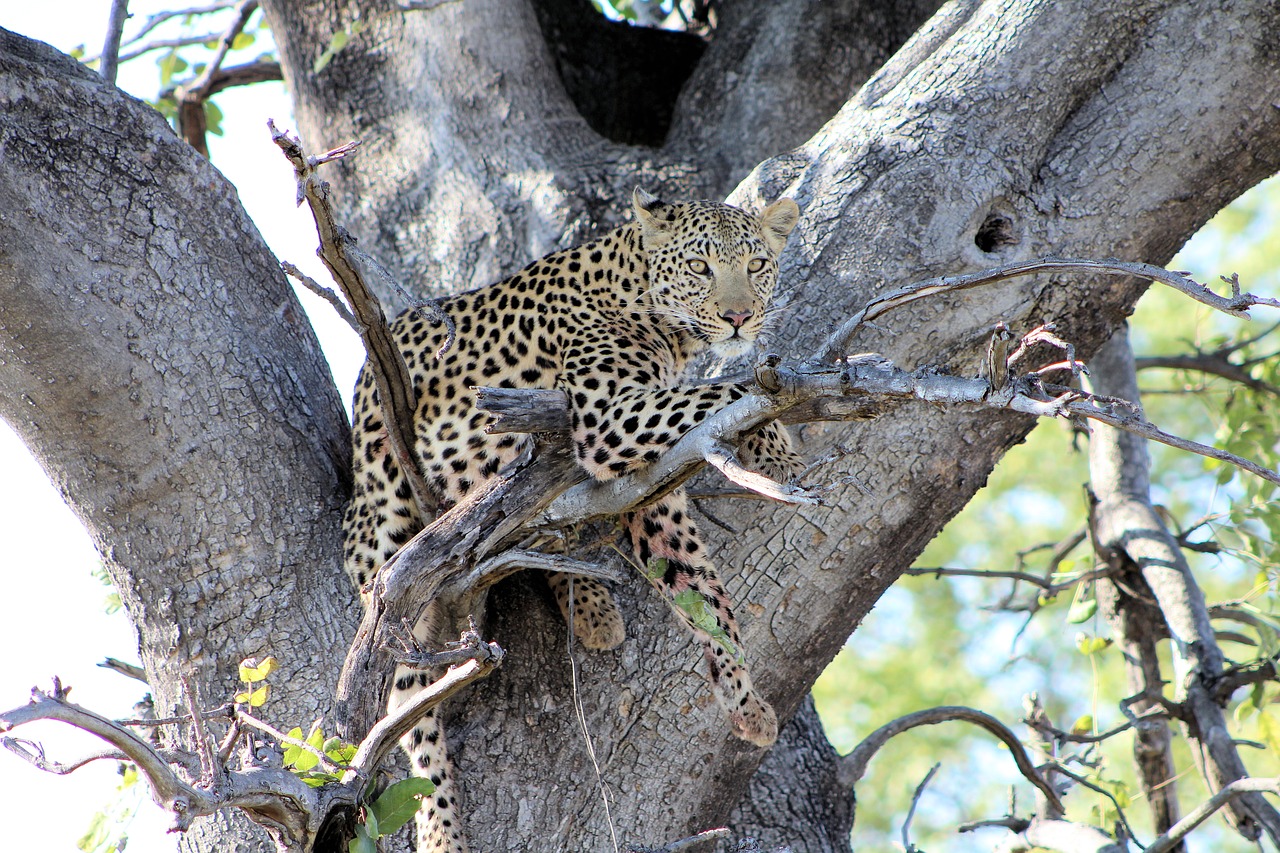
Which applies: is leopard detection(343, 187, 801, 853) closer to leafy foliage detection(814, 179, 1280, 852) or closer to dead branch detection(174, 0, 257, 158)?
dead branch detection(174, 0, 257, 158)

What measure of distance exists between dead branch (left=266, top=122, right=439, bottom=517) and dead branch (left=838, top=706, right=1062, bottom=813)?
230 centimetres

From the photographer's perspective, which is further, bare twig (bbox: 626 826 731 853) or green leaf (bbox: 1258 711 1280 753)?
green leaf (bbox: 1258 711 1280 753)

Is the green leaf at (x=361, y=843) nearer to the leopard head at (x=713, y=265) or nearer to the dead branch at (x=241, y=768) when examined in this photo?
the dead branch at (x=241, y=768)

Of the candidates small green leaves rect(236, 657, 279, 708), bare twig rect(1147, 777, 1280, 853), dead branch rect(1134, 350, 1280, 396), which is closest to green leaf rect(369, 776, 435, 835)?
small green leaves rect(236, 657, 279, 708)

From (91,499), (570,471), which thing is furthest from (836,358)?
(91,499)

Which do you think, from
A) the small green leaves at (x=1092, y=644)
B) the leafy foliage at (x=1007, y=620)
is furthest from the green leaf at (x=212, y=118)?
the leafy foliage at (x=1007, y=620)

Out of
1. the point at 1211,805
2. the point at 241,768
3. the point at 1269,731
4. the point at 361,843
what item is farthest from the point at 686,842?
the point at 1269,731

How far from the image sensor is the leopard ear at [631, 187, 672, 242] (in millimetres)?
5527

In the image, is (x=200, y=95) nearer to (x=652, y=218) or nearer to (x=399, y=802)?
(x=652, y=218)

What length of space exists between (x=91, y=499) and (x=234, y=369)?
671 millimetres

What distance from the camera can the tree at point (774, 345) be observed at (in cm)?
439

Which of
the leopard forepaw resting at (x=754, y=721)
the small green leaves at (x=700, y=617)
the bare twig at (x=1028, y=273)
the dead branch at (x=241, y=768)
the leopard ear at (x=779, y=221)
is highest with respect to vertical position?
the leopard ear at (x=779, y=221)

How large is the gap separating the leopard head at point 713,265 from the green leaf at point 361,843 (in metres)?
2.77

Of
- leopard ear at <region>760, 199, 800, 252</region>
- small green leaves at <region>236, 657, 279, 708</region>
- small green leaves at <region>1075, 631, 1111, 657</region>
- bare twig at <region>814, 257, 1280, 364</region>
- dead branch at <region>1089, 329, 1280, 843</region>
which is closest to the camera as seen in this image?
bare twig at <region>814, 257, 1280, 364</region>
